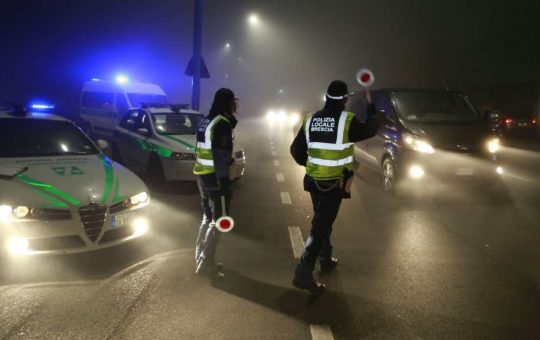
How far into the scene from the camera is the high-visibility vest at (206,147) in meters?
4.78

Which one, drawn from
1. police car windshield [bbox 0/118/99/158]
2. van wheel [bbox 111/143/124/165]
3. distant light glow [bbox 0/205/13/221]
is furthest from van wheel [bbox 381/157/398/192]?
distant light glow [bbox 0/205/13/221]

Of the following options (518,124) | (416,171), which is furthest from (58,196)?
(518,124)

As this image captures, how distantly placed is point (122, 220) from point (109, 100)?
1144cm

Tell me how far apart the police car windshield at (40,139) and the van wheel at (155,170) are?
267 centimetres

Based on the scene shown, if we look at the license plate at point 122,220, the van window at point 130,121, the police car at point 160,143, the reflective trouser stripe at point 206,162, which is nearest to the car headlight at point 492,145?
the police car at point 160,143

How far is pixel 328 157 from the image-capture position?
4.41 meters

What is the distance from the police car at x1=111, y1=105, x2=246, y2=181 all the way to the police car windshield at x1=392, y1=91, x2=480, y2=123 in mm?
3297

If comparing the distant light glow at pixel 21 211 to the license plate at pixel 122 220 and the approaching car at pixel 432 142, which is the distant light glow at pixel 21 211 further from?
the approaching car at pixel 432 142

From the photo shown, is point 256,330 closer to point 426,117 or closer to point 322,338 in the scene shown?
point 322,338

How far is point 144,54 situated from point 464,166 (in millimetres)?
36572

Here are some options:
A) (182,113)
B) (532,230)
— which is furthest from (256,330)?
(182,113)

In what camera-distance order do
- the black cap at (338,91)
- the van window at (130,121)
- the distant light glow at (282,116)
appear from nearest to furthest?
the black cap at (338,91) → the van window at (130,121) → the distant light glow at (282,116)

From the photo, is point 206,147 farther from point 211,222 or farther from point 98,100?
point 98,100

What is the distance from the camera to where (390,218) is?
757 cm
